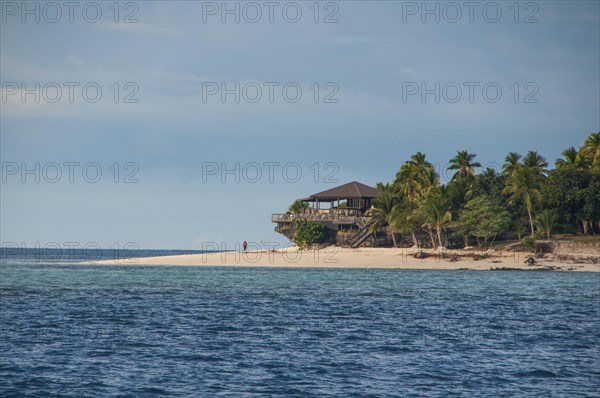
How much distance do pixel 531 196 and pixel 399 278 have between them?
28.3 m

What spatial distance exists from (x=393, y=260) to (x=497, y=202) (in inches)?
631

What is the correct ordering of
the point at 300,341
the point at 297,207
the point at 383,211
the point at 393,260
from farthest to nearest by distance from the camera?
the point at 297,207, the point at 383,211, the point at 393,260, the point at 300,341

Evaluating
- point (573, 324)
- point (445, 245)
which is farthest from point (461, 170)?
point (573, 324)

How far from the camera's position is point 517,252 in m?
85.8

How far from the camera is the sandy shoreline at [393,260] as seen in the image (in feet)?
271

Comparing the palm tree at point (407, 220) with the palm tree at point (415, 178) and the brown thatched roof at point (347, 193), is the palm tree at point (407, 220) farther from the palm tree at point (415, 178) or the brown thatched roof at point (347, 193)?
the brown thatched roof at point (347, 193)

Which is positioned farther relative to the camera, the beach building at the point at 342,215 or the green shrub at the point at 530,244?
the beach building at the point at 342,215

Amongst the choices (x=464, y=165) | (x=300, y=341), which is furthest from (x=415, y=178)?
(x=300, y=341)

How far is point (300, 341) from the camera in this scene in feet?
103

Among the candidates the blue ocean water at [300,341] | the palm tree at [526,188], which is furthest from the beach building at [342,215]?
the blue ocean water at [300,341]

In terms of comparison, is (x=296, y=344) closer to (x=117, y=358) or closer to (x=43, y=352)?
(x=117, y=358)

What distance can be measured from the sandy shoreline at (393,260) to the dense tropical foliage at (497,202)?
3.13 meters

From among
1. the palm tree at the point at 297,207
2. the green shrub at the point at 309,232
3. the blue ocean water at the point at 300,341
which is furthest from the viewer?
the palm tree at the point at 297,207

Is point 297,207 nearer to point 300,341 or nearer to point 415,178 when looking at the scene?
point 415,178
